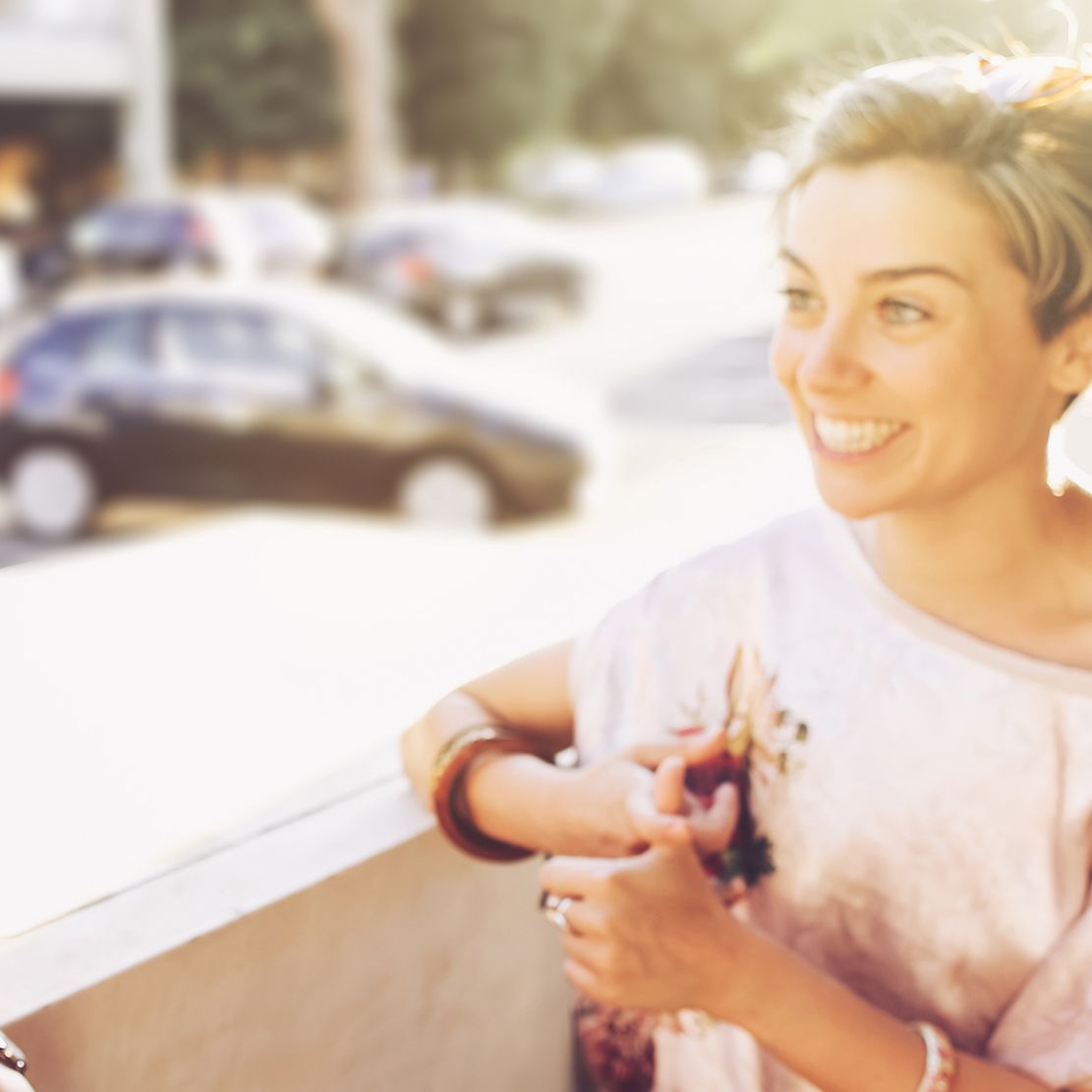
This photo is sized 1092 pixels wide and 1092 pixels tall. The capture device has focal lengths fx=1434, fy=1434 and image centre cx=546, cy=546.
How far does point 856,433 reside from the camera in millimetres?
866

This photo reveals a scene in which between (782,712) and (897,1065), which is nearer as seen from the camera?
(897,1065)

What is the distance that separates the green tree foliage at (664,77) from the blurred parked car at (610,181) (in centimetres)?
108

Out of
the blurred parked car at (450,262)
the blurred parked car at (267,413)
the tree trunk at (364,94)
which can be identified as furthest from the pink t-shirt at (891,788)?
the tree trunk at (364,94)

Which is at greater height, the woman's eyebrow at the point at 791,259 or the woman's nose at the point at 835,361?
the woman's eyebrow at the point at 791,259

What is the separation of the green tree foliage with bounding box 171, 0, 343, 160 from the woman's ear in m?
19.0

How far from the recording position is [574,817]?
1.01 metres

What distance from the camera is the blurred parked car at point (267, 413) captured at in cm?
628

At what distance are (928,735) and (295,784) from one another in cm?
61

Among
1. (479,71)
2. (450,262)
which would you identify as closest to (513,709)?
(450,262)

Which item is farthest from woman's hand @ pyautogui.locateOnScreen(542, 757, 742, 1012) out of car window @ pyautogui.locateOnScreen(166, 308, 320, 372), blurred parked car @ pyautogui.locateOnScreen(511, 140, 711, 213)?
blurred parked car @ pyautogui.locateOnScreen(511, 140, 711, 213)

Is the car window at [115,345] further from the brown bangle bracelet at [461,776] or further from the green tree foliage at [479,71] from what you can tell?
the green tree foliage at [479,71]

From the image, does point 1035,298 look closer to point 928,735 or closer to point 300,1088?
point 928,735

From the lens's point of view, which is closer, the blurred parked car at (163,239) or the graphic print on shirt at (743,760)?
the graphic print on shirt at (743,760)

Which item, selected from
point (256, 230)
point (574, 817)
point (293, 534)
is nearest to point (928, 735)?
point (574, 817)
